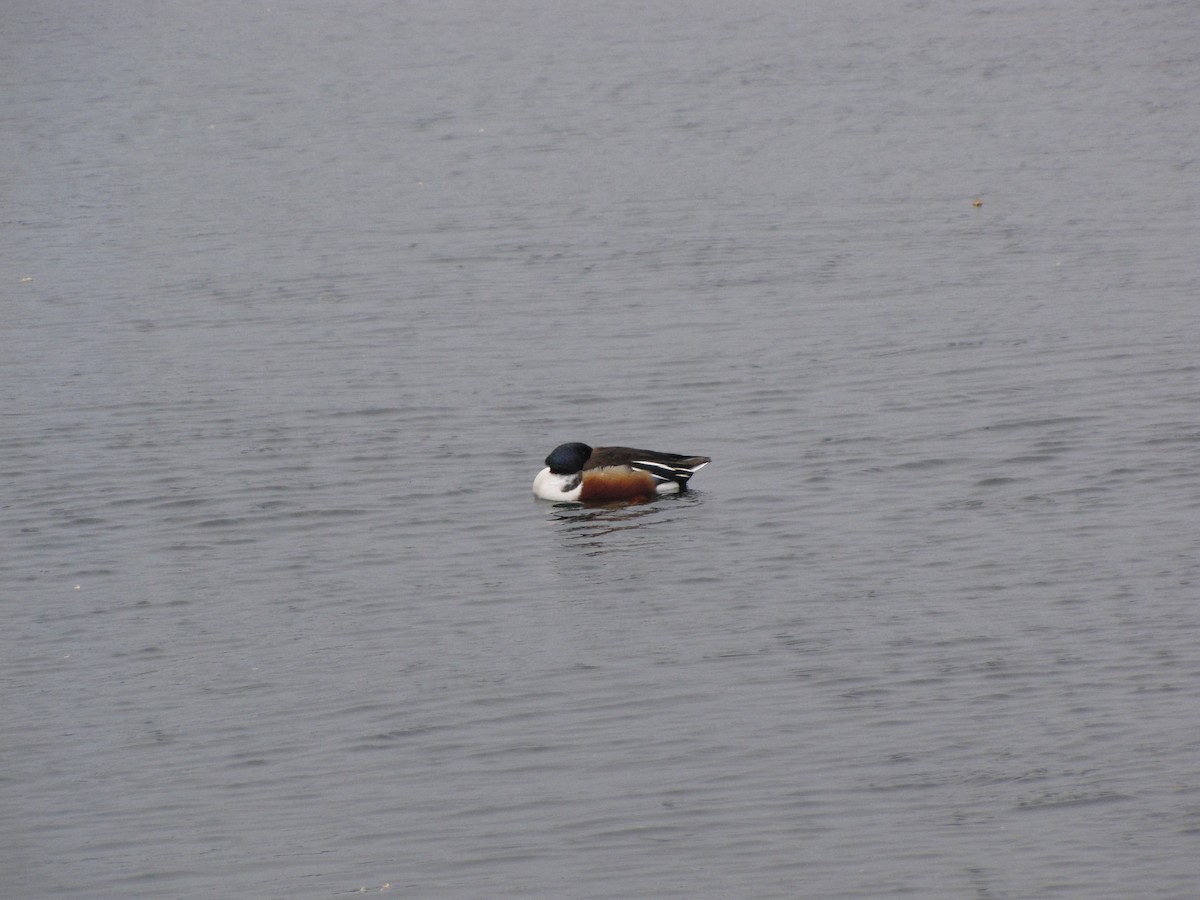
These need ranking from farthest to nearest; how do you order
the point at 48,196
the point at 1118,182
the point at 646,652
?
the point at 48,196, the point at 1118,182, the point at 646,652

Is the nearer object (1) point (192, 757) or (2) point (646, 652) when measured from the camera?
(1) point (192, 757)

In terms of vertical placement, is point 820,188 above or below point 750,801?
above

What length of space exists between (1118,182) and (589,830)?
23079 millimetres

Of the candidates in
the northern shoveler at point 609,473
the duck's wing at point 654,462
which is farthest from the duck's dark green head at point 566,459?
the duck's wing at point 654,462

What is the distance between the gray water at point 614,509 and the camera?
10.9m

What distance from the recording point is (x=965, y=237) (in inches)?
1115

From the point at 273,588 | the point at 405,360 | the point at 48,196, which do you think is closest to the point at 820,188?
the point at 405,360

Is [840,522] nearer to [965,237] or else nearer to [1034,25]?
[965,237]

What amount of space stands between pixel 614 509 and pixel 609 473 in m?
0.39

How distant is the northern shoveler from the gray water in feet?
0.71

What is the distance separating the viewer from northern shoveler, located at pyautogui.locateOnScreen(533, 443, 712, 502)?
1830 cm

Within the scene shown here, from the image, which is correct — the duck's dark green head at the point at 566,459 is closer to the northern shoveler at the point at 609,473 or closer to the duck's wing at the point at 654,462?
the northern shoveler at the point at 609,473

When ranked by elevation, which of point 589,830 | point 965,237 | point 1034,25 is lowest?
point 589,830

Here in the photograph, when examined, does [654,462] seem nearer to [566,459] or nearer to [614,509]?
[614,509]
